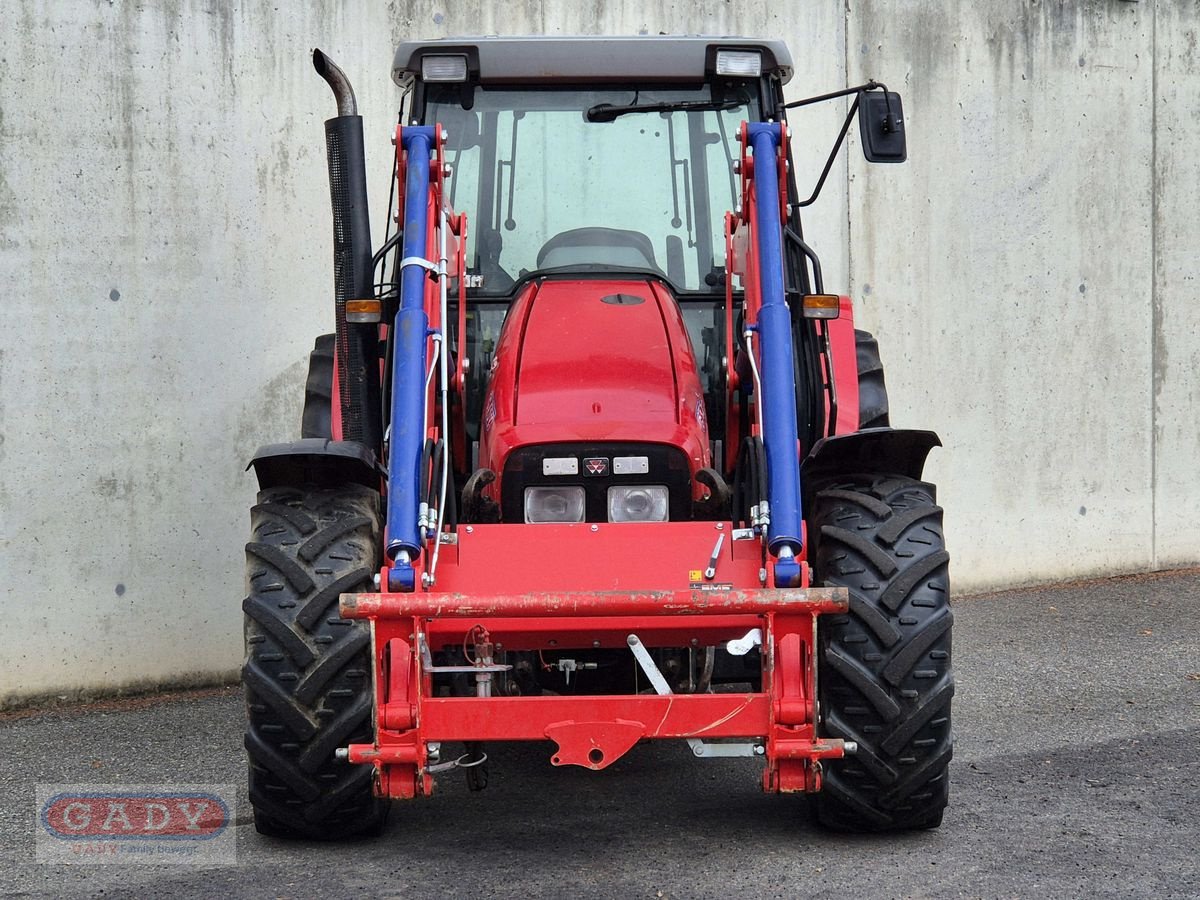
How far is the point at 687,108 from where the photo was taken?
523cm

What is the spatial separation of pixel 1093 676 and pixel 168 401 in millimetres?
4371

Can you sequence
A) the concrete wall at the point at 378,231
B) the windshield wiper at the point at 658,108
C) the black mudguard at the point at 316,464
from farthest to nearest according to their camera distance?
the concrete wall at the point at 378,231 < the windshield wiper at the point at 658,108 < the black mudguard at the point at 316,464

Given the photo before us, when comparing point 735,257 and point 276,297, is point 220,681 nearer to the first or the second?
point 276,297

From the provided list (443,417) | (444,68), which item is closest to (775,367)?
(443,417)

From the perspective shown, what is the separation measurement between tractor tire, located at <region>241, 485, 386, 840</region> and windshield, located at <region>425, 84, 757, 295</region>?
1.49 meters

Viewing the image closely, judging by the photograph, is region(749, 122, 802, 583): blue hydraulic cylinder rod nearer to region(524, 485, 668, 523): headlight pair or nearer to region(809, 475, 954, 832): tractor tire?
region(809, 475, 954, 832): tractor tire

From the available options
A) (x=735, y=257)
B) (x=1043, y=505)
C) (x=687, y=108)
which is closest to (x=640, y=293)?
(x=735, y=257)

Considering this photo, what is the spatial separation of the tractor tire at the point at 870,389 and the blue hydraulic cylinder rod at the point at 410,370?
1.81 metres

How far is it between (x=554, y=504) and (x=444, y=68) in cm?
172

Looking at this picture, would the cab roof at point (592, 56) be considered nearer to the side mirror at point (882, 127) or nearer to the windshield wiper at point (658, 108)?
the windshield wiper at point (658, 108)

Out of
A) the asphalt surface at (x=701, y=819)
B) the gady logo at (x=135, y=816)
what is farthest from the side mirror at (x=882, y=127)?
the gady logo at (x=135, y=816)

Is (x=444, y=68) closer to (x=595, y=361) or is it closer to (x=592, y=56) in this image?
(x=592, y=56)

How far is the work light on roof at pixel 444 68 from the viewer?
17.0 ft

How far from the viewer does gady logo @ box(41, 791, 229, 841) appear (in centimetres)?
456
